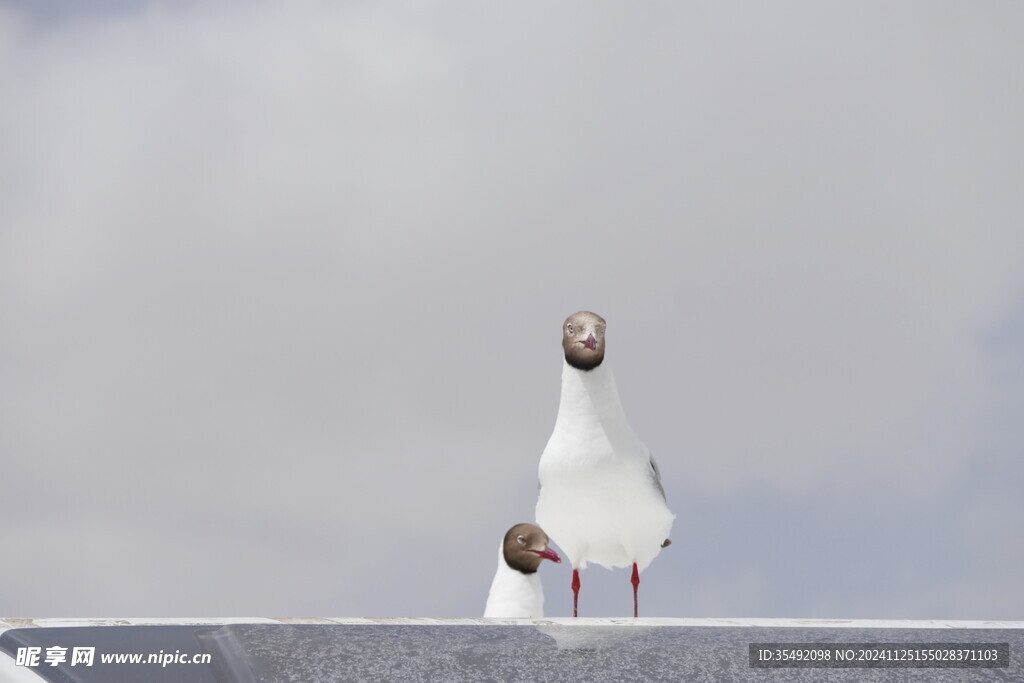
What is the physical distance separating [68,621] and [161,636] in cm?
37

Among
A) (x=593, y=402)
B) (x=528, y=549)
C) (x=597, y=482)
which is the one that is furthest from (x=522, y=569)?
(x=593, y=402)

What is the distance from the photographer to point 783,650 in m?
4.24

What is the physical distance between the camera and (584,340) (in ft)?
36.9

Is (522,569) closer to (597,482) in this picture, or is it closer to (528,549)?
(528,549)

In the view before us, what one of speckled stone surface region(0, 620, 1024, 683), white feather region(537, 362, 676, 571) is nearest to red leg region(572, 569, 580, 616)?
white feather region(537, 362, 676, 571)

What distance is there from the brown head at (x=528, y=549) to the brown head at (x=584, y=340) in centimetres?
303

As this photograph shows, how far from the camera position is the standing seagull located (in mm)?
11352

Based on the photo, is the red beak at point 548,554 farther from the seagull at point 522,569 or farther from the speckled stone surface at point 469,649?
the speckled stone surface at point 469,649

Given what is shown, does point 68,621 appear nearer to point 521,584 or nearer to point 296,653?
point 296,653

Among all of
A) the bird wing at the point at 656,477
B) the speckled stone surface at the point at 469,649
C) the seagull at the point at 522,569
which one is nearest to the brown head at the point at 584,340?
the bird wing at the point at 656,477

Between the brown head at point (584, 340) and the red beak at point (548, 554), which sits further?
the red beak at point (548, 554)

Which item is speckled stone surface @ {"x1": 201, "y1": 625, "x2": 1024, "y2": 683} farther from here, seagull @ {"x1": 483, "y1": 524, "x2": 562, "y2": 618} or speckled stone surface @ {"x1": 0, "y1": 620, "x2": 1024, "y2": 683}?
seagull @ {"x1": 483, "y1": 524, "x2": 562, "y2": 618}

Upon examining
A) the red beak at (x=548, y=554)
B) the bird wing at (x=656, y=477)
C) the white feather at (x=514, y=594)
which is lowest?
the white feather at (x=514, y=594)

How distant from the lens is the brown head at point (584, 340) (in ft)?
36.9
